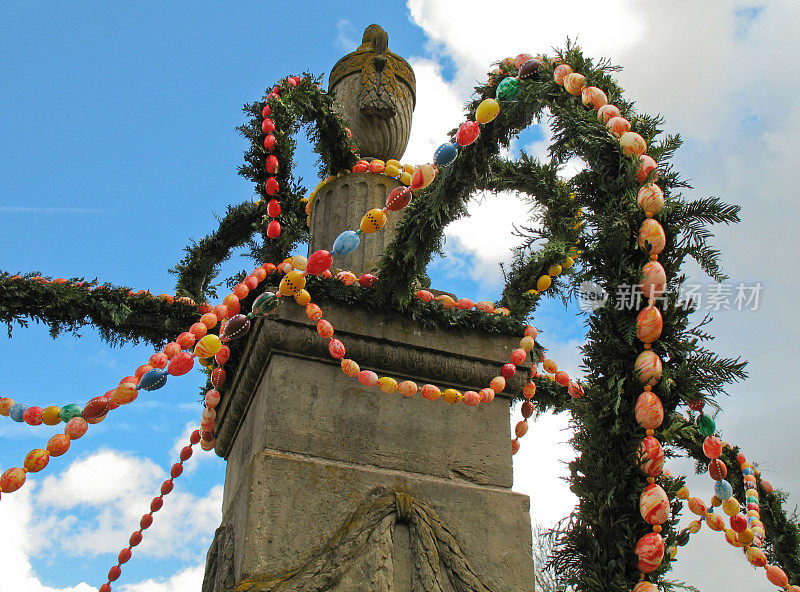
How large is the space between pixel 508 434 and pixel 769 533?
6.65ft

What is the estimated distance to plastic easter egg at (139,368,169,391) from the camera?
3314mm

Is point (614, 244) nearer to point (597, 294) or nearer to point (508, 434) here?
point (597, 294)

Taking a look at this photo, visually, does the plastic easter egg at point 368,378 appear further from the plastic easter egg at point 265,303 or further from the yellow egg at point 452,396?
the plastic easter egg at point 265,303

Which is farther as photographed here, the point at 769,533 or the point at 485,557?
the point at 769,533

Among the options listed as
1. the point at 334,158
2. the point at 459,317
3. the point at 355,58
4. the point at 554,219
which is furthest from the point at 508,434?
the point at 355,58

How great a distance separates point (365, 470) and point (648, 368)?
145cm

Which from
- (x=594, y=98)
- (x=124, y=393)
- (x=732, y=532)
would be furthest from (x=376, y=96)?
(x=732, y=532)

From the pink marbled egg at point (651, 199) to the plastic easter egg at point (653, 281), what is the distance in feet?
0.71

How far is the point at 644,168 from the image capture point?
103 inches

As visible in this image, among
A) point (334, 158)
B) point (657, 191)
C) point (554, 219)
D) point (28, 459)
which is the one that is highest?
point (334, 158)

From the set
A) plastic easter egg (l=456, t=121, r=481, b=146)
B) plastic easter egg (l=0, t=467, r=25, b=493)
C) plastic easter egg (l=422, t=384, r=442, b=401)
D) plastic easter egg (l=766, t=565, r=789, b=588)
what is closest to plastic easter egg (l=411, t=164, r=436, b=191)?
plastic easter egg (l=456, t=121, r=481, b=146)

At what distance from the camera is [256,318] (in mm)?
3578

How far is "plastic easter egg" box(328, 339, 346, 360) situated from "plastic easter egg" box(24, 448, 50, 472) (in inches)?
52.9

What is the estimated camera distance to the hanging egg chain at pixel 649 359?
208 cm
